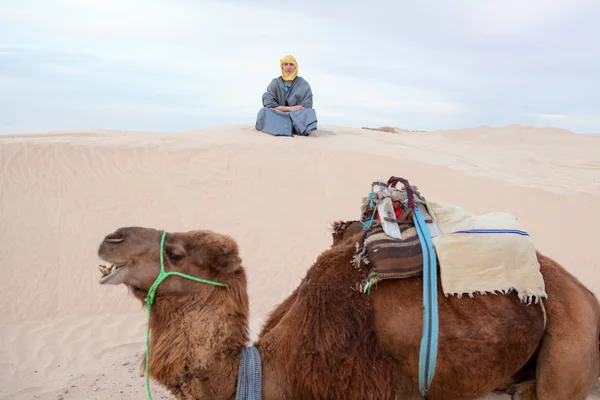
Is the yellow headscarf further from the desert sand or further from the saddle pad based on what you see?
the saddle pad

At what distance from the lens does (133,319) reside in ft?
23.0

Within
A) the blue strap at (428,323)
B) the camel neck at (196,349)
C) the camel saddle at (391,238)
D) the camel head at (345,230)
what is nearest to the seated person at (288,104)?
the camel head at (345,230)

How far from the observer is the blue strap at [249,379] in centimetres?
273

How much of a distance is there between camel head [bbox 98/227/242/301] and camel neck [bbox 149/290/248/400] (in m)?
0.10

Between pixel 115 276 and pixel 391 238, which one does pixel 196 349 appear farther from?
pixel 391 238

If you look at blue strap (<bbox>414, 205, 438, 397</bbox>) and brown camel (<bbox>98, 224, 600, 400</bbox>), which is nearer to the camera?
brown camel (<bbox>98, 224, 600, 400</bbox>)

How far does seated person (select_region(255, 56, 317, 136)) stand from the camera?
40.6 ft

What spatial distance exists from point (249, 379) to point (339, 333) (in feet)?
1.65

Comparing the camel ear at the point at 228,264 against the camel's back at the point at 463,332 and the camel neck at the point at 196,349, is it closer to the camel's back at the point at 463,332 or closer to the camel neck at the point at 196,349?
the camel neck at the point at 196,349

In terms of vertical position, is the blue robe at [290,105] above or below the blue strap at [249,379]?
above

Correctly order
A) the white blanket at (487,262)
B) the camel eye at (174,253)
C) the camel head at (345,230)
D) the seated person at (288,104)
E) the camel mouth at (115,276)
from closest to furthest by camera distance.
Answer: the camel mouth at (115,276)
the camel eye at (174,253)
the white blanket at (487,262)
the camel head at (345,230)
the seated person at (288,104)

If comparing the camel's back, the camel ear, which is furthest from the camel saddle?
the camel ear

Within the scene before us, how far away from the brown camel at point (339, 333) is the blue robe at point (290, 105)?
31.0ft

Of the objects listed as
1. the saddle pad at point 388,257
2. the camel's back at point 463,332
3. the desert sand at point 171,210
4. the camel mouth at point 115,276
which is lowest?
the desert sand at point 171,210
